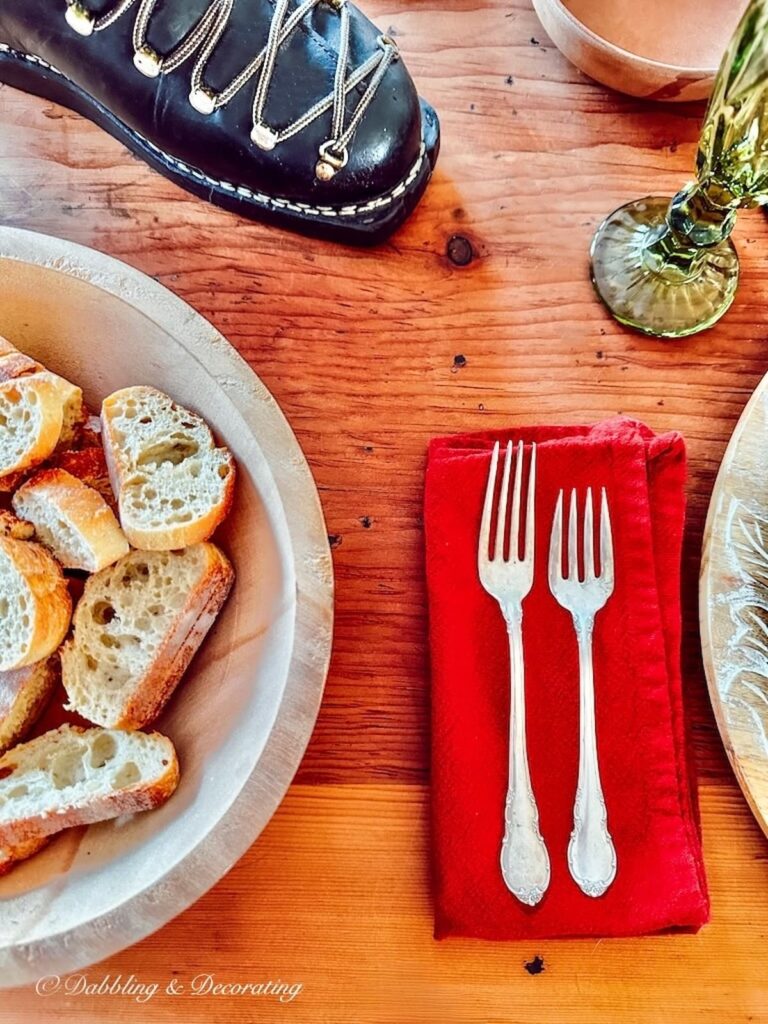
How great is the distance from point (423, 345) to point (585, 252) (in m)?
0.18

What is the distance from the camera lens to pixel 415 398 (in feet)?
2.65

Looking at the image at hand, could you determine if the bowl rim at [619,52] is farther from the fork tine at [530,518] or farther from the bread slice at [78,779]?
the bread slice at [78,779]

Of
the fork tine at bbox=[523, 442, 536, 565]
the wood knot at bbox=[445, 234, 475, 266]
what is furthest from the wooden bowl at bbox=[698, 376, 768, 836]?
the wood knot at bbox=[445, 234, 475, 266]

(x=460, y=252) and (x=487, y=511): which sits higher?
(x=460, y=252)

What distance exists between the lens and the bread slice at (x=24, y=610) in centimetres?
66

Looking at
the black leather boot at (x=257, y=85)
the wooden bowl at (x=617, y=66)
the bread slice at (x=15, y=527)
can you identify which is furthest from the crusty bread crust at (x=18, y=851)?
the wooden bowl at (x=617, y=66)

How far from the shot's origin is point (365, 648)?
76cm

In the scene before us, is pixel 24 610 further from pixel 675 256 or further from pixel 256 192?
pixel 675 256

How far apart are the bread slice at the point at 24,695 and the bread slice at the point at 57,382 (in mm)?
180

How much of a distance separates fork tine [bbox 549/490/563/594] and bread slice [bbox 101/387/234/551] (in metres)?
0.26

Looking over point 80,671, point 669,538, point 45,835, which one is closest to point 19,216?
point 80,671

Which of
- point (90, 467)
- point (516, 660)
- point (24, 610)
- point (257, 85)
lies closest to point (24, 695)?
point (24, 610)

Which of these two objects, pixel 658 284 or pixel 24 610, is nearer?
pixel 24 610

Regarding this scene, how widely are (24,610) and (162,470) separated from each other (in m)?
0.14
